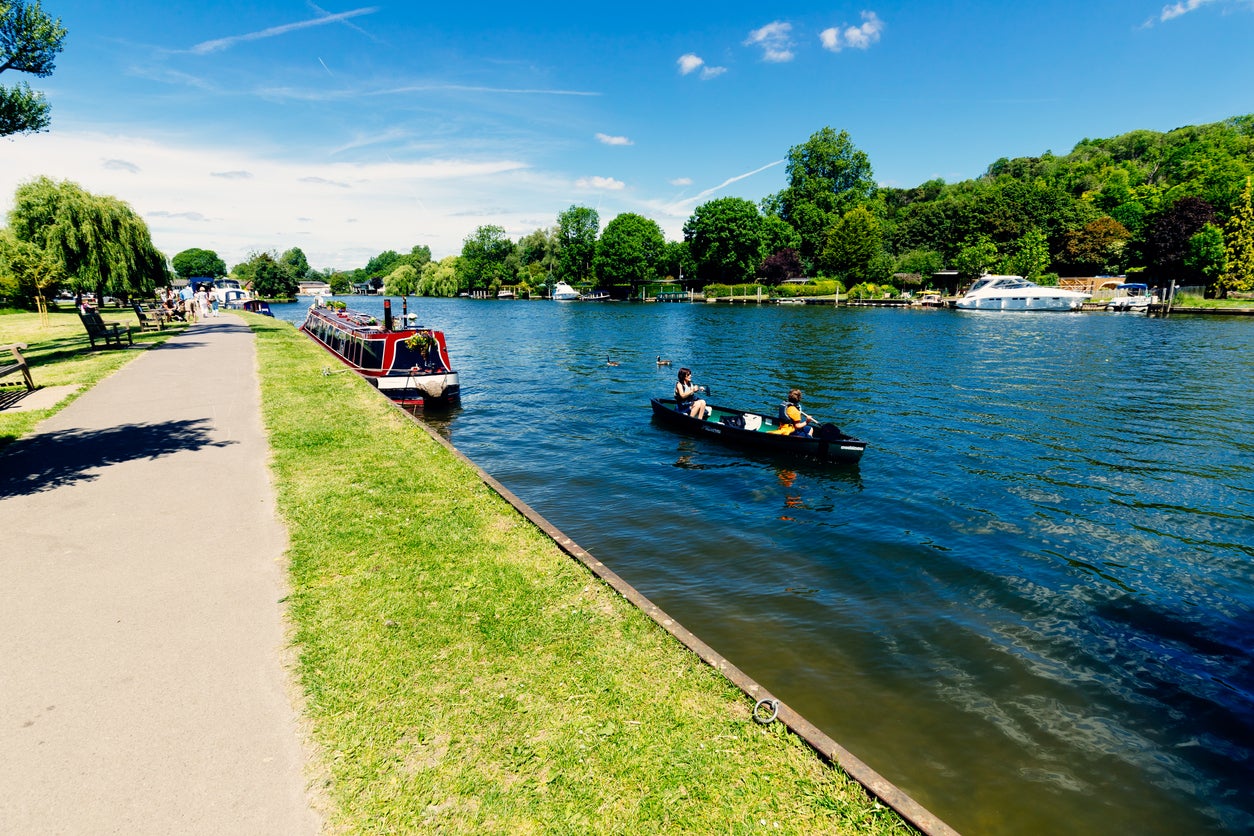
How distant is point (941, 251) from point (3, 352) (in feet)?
429

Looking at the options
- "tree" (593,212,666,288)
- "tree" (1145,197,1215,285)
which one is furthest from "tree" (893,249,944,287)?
"tree" (593,212,666,288)

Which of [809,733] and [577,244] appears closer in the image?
[809,733]

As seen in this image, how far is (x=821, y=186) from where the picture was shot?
12975 centimetres

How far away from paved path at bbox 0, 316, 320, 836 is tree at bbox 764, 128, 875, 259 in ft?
420

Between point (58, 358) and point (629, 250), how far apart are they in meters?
113

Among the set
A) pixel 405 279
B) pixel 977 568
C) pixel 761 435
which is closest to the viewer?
pixel 977 568

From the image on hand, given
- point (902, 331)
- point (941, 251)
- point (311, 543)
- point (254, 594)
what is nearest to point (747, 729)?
point (254, 594)

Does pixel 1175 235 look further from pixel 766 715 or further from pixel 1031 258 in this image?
pixel 766 715

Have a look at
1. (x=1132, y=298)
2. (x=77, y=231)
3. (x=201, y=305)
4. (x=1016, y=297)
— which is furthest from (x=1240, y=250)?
(x=201, y=305)

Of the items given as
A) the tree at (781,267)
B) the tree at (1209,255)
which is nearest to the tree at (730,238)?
the tree at (781,267)

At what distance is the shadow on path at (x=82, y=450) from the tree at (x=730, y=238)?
115 meters

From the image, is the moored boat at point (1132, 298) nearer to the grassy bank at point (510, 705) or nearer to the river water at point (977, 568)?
the river water at point (977, 568)

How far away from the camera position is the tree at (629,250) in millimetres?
130000

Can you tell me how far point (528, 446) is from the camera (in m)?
19.8
